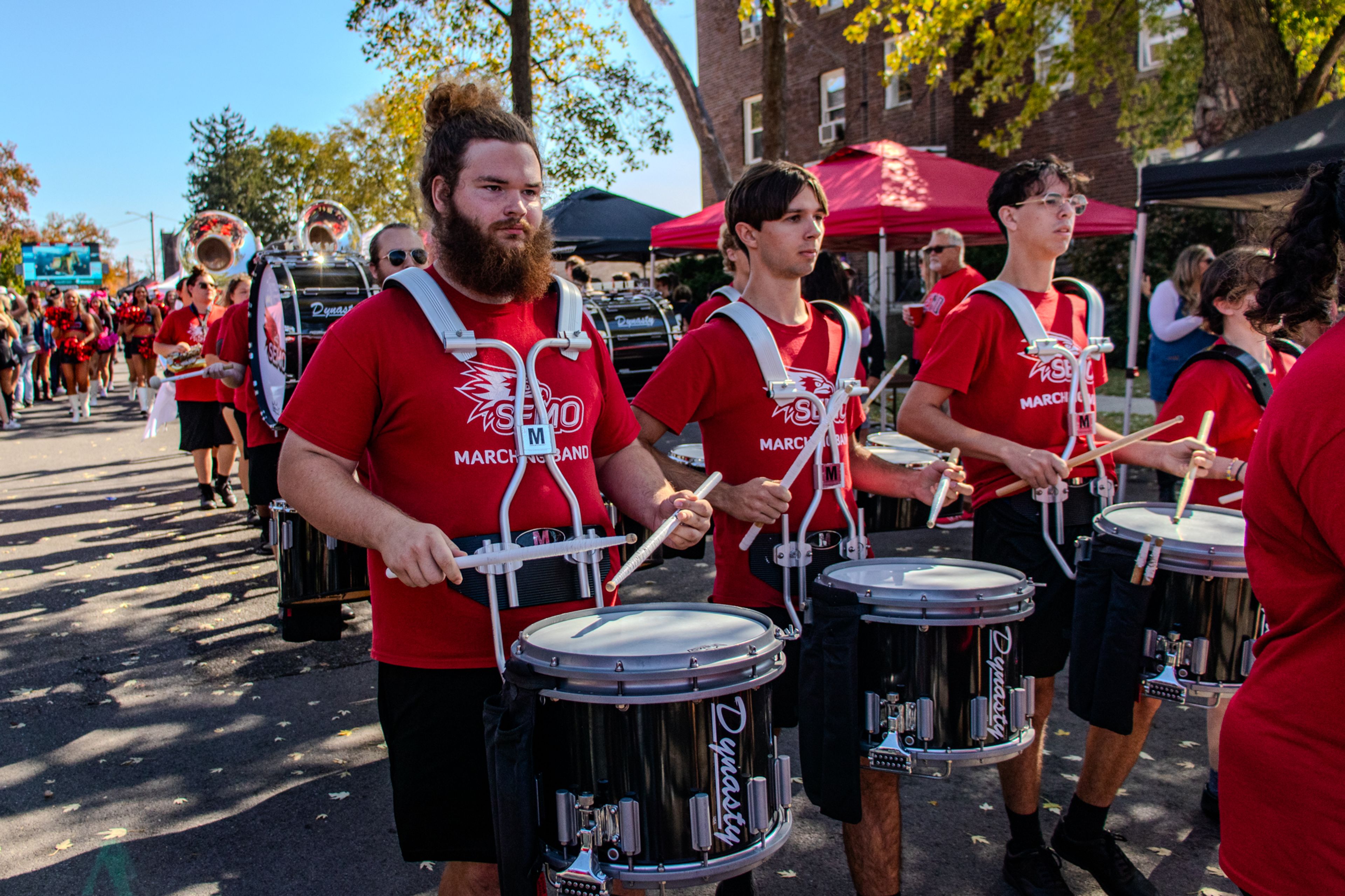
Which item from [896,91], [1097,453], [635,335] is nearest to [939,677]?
[1097,453]

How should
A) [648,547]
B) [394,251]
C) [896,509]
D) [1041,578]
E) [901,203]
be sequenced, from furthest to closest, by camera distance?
[901,203] → [394,251] → [896,509] → [1041,578] → [648,547]

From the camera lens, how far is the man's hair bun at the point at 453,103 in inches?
93.3

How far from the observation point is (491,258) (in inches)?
88.7

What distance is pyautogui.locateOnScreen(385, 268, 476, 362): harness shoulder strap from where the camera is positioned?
218cm

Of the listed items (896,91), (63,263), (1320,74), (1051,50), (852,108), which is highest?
(896,91)

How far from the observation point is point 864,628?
8.14 ft

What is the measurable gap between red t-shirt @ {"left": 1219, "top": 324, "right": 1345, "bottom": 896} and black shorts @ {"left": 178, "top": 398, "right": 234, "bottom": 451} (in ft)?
27.8

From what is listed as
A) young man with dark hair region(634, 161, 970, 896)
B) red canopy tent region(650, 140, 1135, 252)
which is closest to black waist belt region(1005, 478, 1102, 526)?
young man with dark hair region(634, 161, 970, 896)

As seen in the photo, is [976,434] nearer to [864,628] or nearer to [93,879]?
[864,628]

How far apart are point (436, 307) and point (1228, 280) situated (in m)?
2.83

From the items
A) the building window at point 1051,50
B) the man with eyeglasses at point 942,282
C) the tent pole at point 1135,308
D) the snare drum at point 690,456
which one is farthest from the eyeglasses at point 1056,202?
the building window at point 1051,50

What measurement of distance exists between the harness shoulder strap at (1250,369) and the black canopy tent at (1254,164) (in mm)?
4071

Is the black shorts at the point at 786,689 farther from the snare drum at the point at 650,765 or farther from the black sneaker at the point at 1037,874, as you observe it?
the snare drum at the point at 650,765

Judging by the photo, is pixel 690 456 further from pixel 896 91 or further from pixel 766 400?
pixel 896 91
